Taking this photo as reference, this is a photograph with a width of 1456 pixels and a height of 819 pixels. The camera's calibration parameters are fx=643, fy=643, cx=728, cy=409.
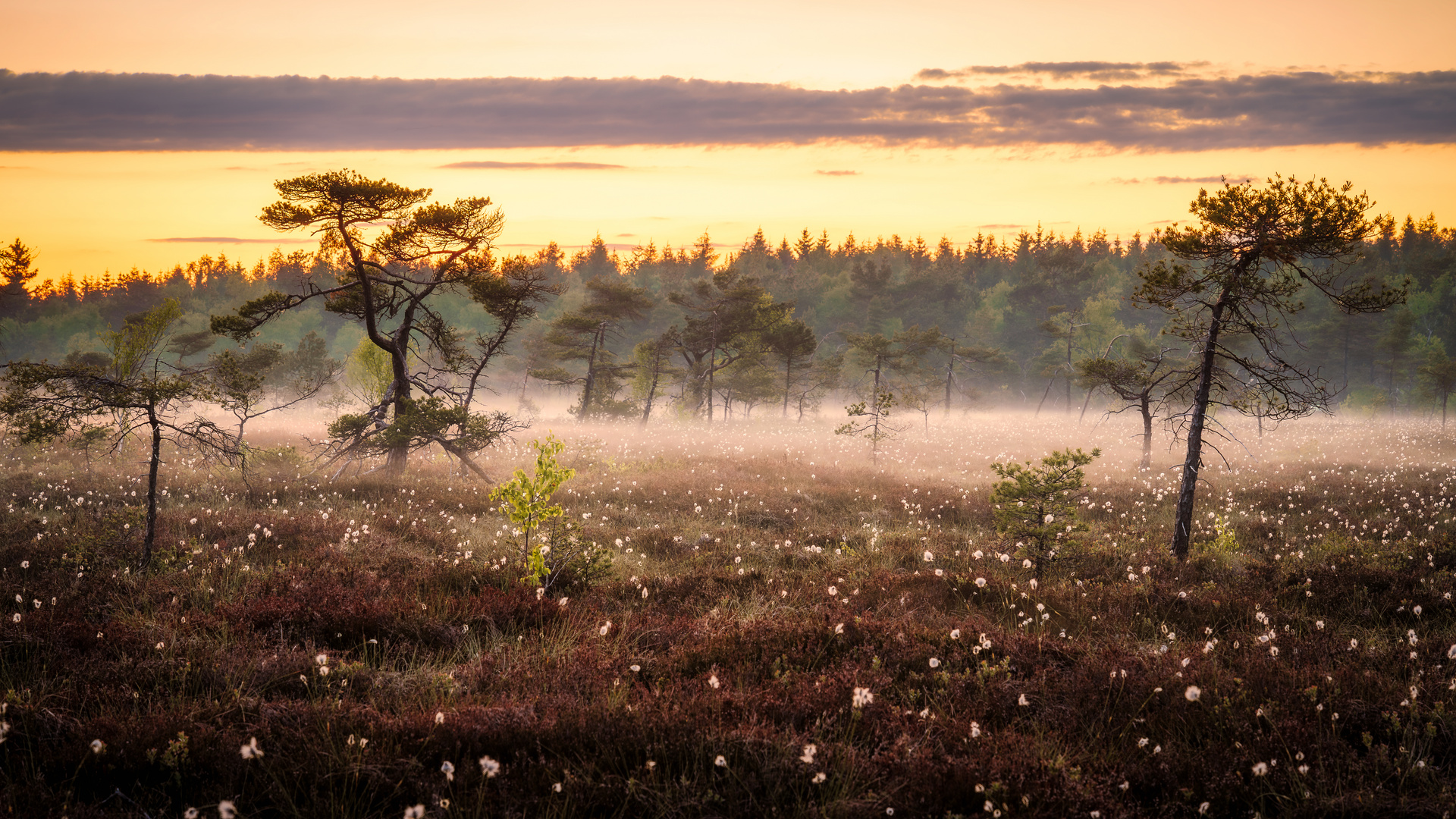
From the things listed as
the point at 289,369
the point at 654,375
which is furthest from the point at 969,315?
the point at 289,369

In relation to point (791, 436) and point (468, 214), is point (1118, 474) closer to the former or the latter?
point (791, 436)

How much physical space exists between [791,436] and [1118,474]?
15.8 metres

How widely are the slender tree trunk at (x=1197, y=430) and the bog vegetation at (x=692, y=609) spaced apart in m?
0.05

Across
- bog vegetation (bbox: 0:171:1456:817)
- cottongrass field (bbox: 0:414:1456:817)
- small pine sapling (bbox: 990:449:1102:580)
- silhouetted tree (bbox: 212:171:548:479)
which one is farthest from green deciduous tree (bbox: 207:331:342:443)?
small pine sapling (bbox: 990:449:1102:580)

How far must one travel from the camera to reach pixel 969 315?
237 ft

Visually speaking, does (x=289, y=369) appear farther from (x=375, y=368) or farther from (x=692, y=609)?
(x=692, y=609)

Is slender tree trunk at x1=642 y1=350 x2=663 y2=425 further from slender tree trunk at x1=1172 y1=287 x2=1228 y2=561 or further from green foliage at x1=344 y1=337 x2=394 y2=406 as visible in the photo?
slender tree trunk at x1=1172 y1=287 x2=1228 y2=561

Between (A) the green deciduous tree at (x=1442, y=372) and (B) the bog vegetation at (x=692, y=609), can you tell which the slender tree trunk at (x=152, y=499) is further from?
(A) the green deciduous tree at (x=1442, y=372)

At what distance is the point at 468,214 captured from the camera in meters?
15.7

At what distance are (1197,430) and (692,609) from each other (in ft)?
26.1

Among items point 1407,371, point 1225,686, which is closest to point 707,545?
point 1225,686

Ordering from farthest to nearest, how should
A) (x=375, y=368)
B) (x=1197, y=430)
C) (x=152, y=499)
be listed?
(x=375, y=368)
(x=1197, y=430)
(x=152, y=499)

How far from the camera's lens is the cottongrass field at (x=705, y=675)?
10.9ft

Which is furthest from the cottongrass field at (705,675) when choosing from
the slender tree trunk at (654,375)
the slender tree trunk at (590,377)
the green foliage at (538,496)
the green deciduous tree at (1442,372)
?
the green deciduous tree at (1442,372)
